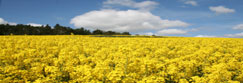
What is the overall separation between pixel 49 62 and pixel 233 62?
445 inches

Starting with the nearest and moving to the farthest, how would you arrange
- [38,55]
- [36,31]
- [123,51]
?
[123,51] → [38,55] → [36,31]

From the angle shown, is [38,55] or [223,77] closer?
[223,77]

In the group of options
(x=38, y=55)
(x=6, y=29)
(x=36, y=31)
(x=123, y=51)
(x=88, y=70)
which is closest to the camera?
(x=88, y=70)

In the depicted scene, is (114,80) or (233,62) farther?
(233,62)

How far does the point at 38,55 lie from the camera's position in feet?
34.6

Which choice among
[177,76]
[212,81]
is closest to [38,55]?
[177,76]

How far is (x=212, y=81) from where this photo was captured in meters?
5.97

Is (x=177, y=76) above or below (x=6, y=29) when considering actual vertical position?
below

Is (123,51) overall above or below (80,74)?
above

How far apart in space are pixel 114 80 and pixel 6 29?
76479mm

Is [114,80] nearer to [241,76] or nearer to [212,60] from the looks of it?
[241,76]

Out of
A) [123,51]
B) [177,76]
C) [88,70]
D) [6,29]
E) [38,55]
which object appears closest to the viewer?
[88,70]

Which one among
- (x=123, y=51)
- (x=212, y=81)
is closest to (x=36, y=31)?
(x=123, y=51)

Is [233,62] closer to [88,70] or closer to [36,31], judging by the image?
[88,70]
